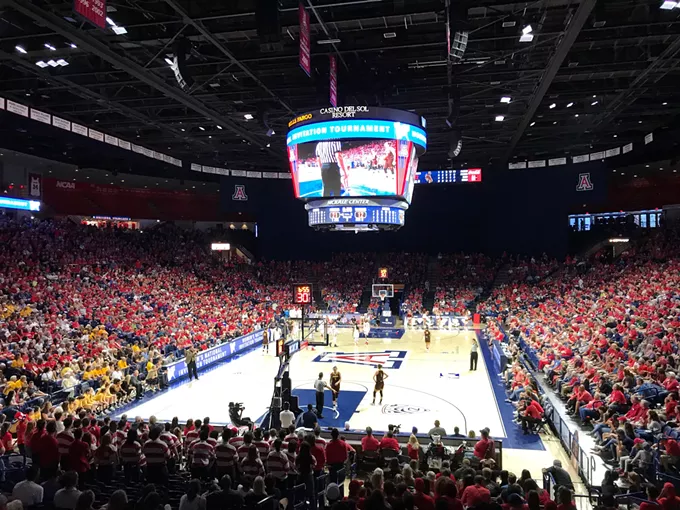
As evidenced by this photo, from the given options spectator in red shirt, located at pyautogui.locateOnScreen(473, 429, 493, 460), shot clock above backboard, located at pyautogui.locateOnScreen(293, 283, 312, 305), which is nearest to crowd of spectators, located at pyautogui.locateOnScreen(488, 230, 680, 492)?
spectator in red shirt, located at pyautogui.locateOnScreen(473, 429, 493, 460)

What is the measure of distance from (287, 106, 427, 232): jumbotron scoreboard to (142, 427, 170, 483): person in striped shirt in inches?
511

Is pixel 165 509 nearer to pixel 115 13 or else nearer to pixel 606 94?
pixel 115 13

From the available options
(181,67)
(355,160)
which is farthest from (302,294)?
(181,67)

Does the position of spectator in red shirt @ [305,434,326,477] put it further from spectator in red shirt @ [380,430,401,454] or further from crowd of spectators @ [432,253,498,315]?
crowd of spectators @ [432,253,498,315]

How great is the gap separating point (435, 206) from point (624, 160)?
15.9 metres

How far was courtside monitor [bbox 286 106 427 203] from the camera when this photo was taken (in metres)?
19.6

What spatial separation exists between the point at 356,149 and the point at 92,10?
405 inches

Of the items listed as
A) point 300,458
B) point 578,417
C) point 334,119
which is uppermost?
point 334,119

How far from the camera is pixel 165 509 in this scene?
632 cm

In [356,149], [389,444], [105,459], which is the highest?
[356,149]

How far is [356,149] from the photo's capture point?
66.4ft

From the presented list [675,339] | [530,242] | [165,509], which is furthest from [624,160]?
[165,509]

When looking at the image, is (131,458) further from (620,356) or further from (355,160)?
(620,356)

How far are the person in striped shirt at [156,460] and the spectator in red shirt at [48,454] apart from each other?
60.6 inches
